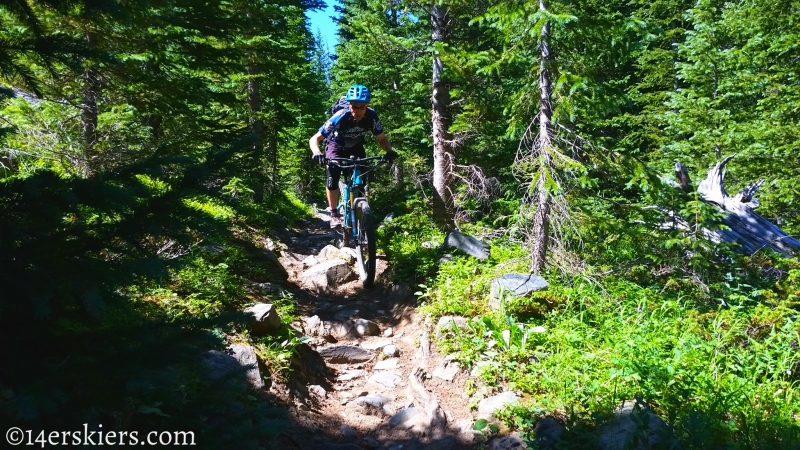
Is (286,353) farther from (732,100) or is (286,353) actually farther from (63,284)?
(732,100)

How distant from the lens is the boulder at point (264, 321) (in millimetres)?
4863

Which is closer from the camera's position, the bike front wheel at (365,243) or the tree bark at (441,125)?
the bike front wheel at (365,243)

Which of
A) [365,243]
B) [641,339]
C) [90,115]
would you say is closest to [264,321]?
[365,243]

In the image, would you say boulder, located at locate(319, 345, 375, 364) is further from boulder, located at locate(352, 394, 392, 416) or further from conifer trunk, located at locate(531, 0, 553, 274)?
conifer trunk, located at locate(531, 0, 553, 274)

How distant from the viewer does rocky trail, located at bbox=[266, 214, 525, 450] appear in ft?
13.4

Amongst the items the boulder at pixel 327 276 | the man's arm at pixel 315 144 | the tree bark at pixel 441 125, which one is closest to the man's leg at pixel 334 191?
the man's arm at pixel 315 144

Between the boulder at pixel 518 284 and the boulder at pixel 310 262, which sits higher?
the boulder at pixel 310 262

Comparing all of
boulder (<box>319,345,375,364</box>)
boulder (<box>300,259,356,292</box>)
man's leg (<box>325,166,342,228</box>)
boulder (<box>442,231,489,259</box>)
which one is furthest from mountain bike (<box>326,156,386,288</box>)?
boulder (<box>319,345,375,364</box>)

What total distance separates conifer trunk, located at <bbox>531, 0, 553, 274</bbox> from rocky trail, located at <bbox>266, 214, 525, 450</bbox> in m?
1.77

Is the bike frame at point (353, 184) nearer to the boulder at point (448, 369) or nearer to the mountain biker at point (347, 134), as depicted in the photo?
the mountain biker at point (347, 134)

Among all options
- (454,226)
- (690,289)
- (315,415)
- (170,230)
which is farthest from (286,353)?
(454,226)

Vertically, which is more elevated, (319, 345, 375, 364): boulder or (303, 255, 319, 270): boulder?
(303, 255, 319, 270): boulder

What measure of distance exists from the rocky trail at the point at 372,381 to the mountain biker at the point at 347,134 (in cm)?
209

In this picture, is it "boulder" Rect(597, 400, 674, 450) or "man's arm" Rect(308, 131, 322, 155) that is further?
"man's arm" Rect(308, 131, 322, 155)
